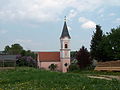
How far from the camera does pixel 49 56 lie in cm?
8875

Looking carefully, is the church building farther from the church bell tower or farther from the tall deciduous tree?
the tall deciduous tree

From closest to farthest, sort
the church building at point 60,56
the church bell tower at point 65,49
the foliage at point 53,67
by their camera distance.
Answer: the church bell tower at point 65,49, the church building at point 60,56, the foliage at point 53,67

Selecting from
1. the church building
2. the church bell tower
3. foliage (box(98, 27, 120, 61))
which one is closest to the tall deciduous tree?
foliage (box(98, 27, 120, 61))

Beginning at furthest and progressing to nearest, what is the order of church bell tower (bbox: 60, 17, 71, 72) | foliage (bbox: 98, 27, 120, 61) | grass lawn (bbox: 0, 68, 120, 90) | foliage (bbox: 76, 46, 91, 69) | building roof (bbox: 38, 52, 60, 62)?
building roof (bbox: 38, 52, 60, 62), church bell tower (bbox: 60, 17, 71, 72), foliage (bbox: 76, 46, 91, 69), foliage (bbox: 98, 27, 120, 61), grass lawn (bbox: 0, 68, 120, 90)

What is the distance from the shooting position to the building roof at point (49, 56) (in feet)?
287

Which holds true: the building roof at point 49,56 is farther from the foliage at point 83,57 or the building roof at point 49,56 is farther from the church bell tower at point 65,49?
the foliage at point 83,57

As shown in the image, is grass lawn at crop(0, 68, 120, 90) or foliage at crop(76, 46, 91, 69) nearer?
grass lawn at crop(0, 68, 120, 90)

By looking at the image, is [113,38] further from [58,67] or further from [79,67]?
[58,67]

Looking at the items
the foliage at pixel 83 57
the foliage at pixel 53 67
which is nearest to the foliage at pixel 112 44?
the foliage at pixel 83 57

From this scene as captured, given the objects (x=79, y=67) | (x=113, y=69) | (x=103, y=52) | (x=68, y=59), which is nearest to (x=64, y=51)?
(x=68, y=59)

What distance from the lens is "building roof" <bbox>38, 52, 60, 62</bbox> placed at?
8762 centimetres

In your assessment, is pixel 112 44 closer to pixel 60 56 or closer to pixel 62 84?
pixel 60 56

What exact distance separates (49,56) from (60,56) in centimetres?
352

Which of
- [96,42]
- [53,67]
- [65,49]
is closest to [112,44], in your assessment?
[96,42]
